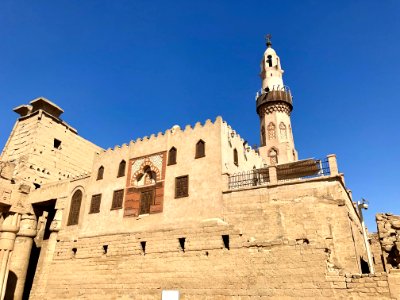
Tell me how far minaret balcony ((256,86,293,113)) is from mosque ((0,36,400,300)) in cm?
679

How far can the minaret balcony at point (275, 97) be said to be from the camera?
25.9 metres

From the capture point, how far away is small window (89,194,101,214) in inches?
735

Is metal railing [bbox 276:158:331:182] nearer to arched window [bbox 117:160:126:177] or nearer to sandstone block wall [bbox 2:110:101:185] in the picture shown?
arched window [bbox 117:160:126:177]

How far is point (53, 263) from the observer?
60.8 feet

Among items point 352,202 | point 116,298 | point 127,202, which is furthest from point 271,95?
point 116,298

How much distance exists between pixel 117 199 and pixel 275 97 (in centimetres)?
1465

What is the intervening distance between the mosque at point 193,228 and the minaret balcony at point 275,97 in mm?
6793

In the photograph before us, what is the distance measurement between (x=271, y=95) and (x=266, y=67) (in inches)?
142

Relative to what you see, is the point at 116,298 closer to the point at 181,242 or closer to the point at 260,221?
the point at 181,242

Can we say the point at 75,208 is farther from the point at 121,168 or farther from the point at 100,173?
the point at 121,168

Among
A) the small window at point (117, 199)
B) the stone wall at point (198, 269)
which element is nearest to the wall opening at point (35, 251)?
the stone wall at point (198, 269)

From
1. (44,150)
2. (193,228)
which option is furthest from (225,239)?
(44,150)

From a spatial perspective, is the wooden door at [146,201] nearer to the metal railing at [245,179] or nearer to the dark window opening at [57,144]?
the metal railing at [245,179]

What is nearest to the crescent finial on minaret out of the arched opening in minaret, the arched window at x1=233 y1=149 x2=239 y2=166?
the arched opening in minaret
